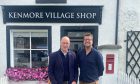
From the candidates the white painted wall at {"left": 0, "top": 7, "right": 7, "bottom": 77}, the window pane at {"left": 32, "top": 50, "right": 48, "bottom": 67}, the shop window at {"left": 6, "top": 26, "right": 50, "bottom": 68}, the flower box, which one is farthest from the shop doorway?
the white painted wall at {"left": 0, "top": 7, "right": 7, "bottom": 77}

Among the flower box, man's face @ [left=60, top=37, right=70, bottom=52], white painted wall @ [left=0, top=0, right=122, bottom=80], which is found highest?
white painted wall @ [left=0, top=0, right=122, bottom=80]

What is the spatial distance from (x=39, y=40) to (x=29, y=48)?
455 mm

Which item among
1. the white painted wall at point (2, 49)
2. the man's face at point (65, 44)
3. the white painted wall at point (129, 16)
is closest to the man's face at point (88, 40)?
the man's face at point (65, 44)

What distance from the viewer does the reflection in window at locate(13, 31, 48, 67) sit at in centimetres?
958

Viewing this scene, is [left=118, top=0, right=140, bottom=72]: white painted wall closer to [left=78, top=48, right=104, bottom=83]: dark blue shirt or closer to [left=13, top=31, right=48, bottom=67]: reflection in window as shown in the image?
[left=13, top=31, right=48, bottom=67]: reflection in window

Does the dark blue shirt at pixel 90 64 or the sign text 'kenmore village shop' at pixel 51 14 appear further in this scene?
the sign text 'kenmore village shop' at pixel 51 14

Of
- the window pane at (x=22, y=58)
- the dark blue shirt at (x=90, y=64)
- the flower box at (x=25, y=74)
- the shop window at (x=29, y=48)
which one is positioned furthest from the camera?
the window pane at (x=22, y=58)

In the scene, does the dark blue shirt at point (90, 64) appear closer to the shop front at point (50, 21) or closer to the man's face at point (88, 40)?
the man's face at point (88, 40)

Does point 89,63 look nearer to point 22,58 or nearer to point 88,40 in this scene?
point 88,40

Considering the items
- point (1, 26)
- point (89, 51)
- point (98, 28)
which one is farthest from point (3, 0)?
point (89, 51)

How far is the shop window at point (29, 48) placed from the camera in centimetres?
954

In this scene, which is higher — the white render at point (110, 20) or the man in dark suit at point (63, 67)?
the white render at point (110, 20)

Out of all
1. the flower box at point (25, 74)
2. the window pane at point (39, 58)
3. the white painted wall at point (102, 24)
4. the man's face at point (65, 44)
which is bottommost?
the flower box at point (25, 74)

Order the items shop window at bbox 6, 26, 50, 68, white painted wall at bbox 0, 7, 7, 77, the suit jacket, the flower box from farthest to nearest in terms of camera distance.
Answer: shop window at bbox 6, 26, 50, 68 → white painted wall at bbox 0, 7, 7, 77 → the flower box → the suit jacket
